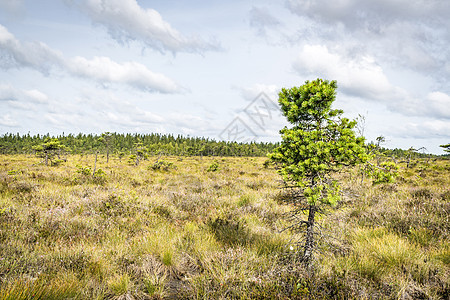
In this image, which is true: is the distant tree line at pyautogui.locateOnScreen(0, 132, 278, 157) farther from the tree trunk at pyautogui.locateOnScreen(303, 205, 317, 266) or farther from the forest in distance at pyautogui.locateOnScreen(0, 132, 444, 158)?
the tree trunk at pyautogui.locateOnScreen(303, 205, 317, 266)

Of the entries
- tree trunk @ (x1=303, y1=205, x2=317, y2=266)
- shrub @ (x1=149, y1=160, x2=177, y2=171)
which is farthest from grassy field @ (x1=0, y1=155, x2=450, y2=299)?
shrub @ (x1=149, y1=160, x2=177, y2=171)

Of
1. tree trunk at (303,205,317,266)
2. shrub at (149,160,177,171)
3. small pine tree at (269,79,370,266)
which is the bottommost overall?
shrub at (149,160,177,171)

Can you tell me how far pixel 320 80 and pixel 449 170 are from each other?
33.1m

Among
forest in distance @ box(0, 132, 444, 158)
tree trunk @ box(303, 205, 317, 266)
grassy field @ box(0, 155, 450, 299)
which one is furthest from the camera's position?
forest in distance @ box(0, 132, 444, 158)

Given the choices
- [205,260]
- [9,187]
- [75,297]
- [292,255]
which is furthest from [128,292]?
[9,187]

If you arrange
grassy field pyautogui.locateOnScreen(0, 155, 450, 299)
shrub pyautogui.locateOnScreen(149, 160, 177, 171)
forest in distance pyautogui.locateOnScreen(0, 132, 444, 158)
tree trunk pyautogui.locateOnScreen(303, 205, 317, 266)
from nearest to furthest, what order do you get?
grassy field pyautogui.locateOnScreen(0, 155, 450, 299), tree trunk pyautogui.locateOnScreen(303, 205, 317, 266), shrub pyautogui.locateOnScreen(149, 160, 177, 171), forest in distance pyautogui.locateOnScreen(0, 132, 444, 158)

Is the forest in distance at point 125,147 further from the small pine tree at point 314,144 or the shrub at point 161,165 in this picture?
the small pine tree at point 314,144

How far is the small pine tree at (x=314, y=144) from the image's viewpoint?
2.95m

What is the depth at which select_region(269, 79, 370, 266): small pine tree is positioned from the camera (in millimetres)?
2947

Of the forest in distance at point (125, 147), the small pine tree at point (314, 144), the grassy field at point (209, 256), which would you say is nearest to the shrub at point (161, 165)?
the grassy field at point (209, 256)

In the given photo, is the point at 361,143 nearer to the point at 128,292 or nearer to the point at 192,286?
the point at 192,286

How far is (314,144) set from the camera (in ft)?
9.89

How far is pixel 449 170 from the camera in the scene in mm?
24203

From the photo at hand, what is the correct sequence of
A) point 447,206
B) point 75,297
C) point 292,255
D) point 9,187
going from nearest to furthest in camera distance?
point 75,297 → point 292,255 → point 447,206 → point 9,187
